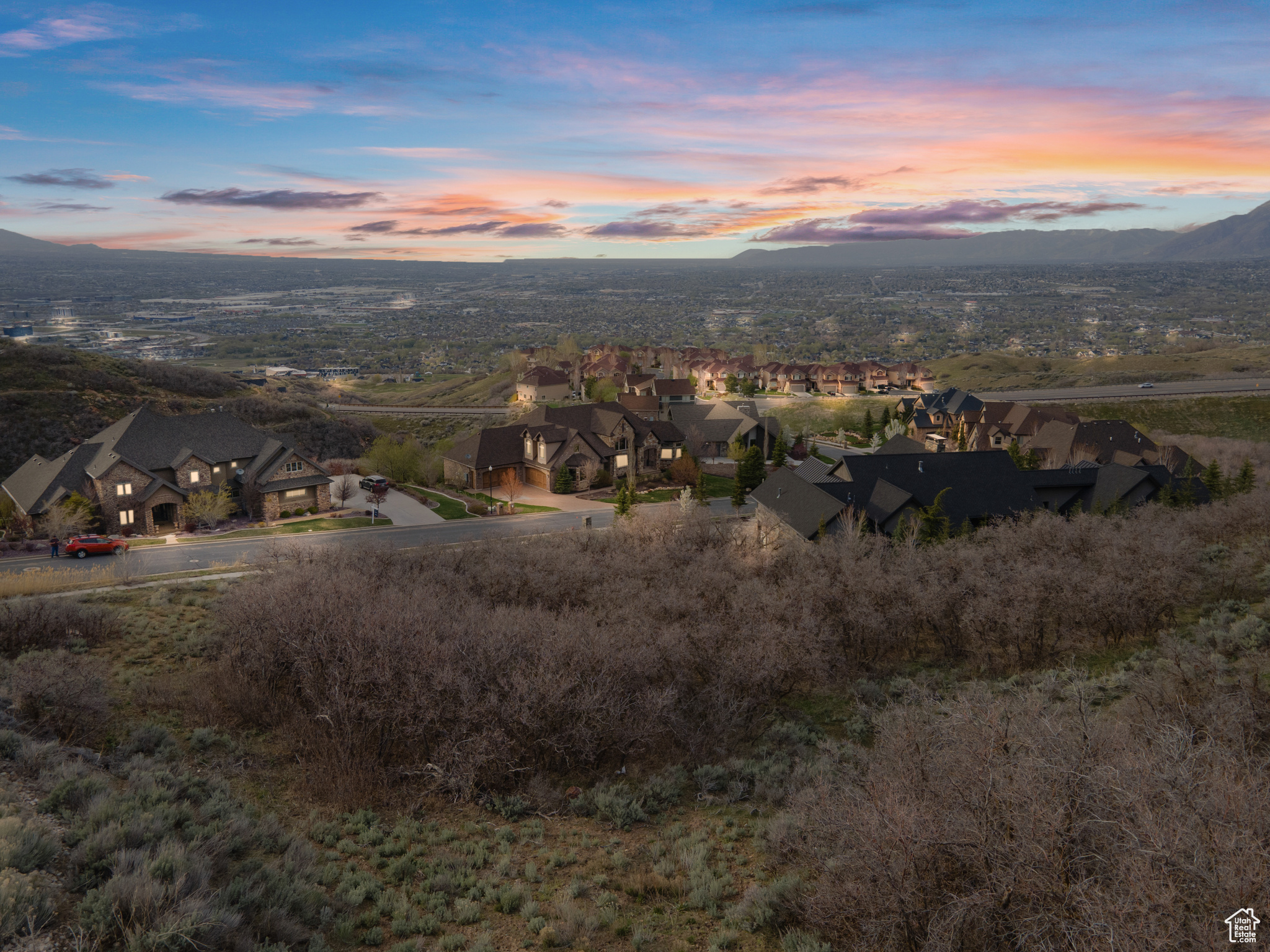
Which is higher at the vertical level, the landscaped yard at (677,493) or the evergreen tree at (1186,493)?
the evergreen tree at (1186,493)

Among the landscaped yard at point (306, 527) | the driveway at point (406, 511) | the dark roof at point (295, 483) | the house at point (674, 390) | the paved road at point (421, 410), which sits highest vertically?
the house at point (674, 390)

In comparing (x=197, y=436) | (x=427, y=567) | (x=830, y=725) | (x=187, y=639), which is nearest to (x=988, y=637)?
(x=830, y=725)

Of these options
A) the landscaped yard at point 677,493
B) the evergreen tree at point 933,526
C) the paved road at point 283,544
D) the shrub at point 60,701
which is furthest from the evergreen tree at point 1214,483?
the shrub at point 60,701

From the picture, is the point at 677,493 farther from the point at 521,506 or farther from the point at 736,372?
the point at 736,372

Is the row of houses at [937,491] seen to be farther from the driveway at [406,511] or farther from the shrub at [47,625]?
the shrub at [47,625]

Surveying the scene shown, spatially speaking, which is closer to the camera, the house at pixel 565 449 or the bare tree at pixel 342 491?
the bare tree at pixel 342 491

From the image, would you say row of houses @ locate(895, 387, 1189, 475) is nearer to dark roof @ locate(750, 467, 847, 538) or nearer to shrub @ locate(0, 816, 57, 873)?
dark roof @ locate(750, 467, 847, 538)

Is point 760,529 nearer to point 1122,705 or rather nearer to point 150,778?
point 1122,705
